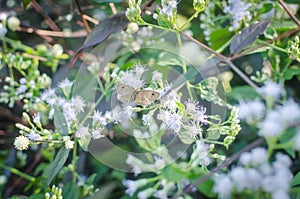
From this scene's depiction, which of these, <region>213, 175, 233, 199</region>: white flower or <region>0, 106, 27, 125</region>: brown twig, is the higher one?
<region>213, 175, 233, 199</region>: white flower

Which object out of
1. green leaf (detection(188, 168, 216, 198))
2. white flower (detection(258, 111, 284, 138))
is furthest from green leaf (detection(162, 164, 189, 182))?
white flower (detection(258, 111, 284, 138))

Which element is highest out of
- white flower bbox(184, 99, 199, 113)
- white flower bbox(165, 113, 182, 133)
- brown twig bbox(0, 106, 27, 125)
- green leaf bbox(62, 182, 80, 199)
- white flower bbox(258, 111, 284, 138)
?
white flower bbox(258, 111, 284, 138)

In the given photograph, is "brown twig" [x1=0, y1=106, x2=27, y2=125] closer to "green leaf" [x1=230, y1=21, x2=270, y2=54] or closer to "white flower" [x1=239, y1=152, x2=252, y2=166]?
"green leaf" [x1=230, y1=21, x2=270, y2=54]

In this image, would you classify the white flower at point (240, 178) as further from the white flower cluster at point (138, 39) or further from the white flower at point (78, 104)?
the white flower cluster at point (138, 39)

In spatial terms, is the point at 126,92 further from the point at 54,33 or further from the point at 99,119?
the point at 54,33

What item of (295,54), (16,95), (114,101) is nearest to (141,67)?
(114,101)

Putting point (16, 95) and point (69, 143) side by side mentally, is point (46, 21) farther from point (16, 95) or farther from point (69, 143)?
point (69, 143)
